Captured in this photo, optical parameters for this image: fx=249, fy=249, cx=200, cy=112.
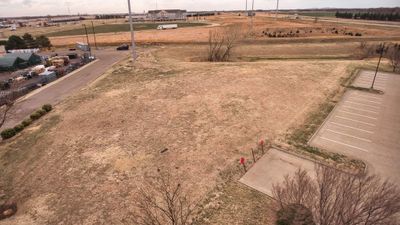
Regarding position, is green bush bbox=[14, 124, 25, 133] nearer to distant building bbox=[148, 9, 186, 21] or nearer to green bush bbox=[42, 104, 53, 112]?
green bush bbox=[42, 104, 53, 112]

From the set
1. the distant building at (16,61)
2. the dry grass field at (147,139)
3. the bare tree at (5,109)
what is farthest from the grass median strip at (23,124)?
the distant building at (16,61)

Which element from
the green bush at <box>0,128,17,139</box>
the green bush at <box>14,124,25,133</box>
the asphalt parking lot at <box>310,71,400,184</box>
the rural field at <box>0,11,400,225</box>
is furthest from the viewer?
the green bush at <box>14,124,25,133</box>

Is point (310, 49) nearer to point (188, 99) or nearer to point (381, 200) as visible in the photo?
point (188, 99)

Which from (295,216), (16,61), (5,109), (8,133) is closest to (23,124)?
(8,133)

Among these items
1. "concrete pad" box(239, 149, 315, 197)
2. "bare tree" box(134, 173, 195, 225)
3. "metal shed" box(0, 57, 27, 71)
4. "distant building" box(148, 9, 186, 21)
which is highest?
"distant building" box(148, 9, 186, 21)

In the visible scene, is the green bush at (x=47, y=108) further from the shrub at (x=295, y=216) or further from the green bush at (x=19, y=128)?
the shrub at (x=295, y=216)

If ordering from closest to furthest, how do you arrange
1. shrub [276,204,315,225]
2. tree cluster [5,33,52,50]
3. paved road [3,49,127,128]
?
shrub [276,204,315,225], paved road [3,49,127,128], tree cluster [5,33,52,50]

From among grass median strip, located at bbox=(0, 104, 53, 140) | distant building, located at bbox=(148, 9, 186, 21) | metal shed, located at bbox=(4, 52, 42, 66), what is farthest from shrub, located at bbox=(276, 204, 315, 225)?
A: distant building, located at bbox=(148, 9, 186, 21)
